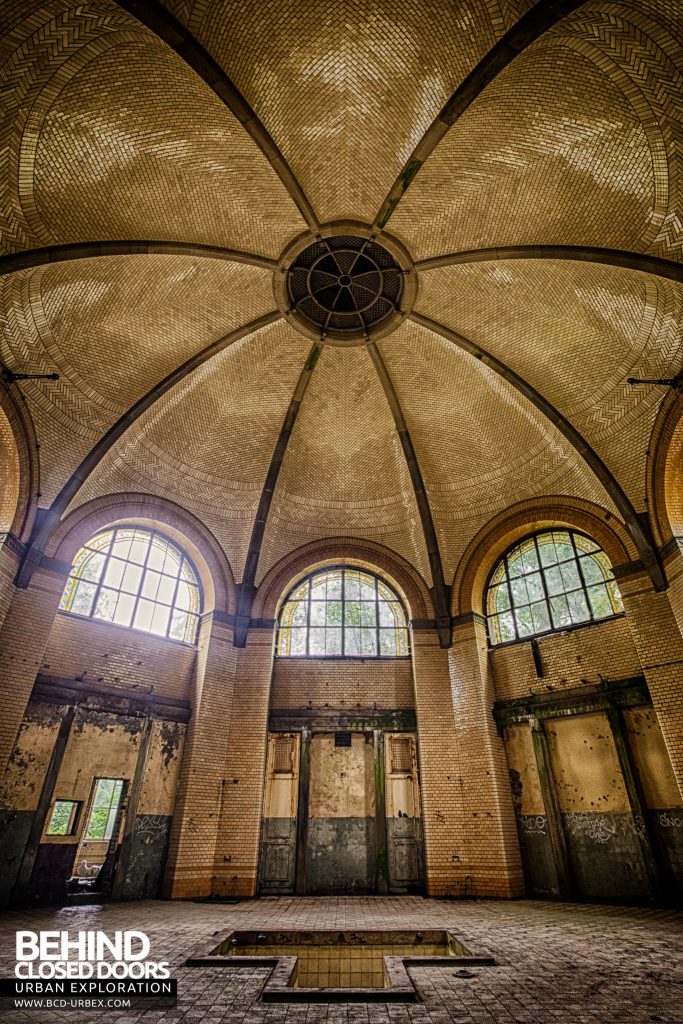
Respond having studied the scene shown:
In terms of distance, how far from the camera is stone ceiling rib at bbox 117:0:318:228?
6.40 metres

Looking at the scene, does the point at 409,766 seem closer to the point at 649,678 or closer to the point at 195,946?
the point at 649,678

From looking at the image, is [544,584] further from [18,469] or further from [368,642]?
[18,469]

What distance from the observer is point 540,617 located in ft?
37.4

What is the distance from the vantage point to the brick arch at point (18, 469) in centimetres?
917

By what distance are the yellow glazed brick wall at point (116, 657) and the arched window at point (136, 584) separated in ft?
0.77

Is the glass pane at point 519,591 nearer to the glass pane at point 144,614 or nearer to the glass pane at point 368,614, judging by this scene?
the glass pane at point 368,614

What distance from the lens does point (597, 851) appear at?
366 inches

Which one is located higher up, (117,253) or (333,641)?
(117,253)

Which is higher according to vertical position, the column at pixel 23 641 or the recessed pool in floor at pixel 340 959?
the column at pixel 23 641

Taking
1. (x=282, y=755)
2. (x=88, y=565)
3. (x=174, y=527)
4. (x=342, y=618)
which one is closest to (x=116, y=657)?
(x=88, y=565)

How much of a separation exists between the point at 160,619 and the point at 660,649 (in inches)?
390

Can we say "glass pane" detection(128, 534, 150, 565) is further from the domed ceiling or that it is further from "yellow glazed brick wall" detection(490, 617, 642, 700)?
"yellow glazed brick wall" detection(490, 617, 642, 700)

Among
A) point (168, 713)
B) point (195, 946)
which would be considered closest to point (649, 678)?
point (195, 946)

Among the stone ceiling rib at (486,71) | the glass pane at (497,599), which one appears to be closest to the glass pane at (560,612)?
the glass pane at (497,599)
